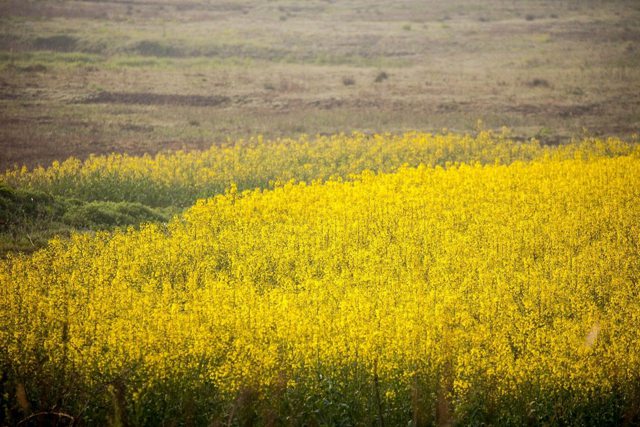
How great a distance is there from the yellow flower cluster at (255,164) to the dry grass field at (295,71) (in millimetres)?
3078

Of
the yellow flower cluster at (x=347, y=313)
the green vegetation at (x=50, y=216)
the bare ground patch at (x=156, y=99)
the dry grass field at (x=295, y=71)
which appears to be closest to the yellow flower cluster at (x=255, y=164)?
the green vegetation at (x=50, y=216)

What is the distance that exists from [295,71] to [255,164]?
66.1 feet

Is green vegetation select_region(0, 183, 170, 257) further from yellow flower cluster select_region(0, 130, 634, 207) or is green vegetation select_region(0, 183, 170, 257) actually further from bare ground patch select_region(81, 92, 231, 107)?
bare ground patch select_region(81, 92, 231, 107)

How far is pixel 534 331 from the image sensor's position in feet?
31.9

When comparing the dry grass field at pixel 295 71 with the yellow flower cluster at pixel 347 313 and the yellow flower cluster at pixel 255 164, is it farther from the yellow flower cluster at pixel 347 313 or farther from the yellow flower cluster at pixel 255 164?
the yellow flower cluster at pixel 347 313

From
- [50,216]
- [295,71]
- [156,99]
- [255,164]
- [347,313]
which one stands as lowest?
[156,99]

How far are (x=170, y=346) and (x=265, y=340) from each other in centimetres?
107

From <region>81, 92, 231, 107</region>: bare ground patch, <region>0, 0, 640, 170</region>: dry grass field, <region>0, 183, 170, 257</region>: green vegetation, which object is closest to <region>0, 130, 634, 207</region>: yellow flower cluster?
<region>0, 183, 170, 257</region>: green vegetation

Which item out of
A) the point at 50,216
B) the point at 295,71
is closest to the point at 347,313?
the point at 50,216

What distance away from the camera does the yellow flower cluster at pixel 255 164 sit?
18781 mm

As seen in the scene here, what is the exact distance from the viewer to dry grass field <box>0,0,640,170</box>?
93.1ft

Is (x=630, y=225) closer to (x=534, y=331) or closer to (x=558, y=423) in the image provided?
(x=534, y=331)

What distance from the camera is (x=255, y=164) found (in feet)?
69.2

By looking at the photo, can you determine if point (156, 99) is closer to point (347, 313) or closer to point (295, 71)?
point (295, 71)
